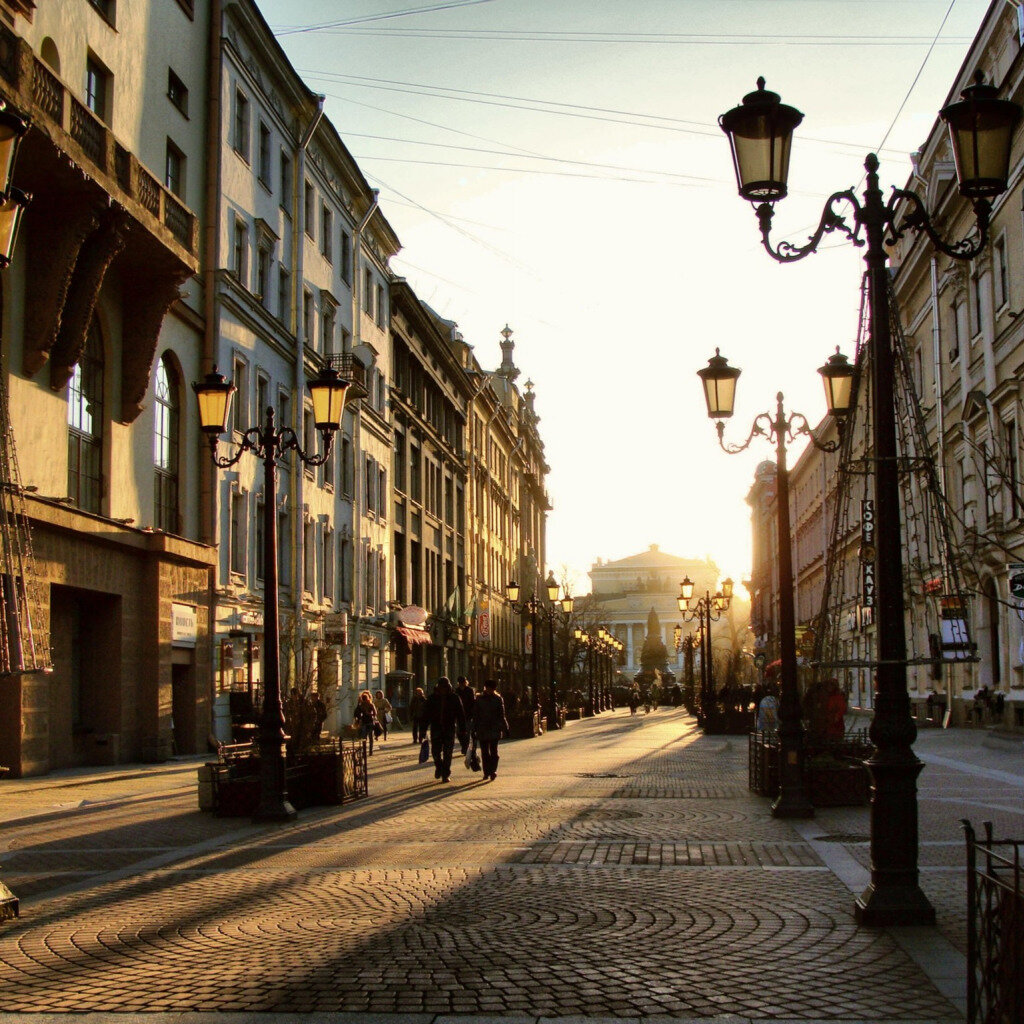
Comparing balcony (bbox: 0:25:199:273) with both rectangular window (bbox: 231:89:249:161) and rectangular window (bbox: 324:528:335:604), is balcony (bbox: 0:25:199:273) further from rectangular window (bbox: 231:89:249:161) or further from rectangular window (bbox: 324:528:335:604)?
rectangular window (bbox: 324:528:335:604)

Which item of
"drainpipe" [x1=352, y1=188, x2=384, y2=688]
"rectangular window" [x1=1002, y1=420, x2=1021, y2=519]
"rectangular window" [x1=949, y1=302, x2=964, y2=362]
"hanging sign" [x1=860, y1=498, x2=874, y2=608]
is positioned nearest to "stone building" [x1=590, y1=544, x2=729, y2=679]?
"drainpipe" [x1=352, y1=188, x2=384, y2=688]

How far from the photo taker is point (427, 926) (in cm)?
837

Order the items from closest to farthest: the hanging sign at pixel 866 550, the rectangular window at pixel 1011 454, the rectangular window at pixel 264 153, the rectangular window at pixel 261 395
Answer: the hanging sign at pixel 866 550 < the rectangular window at pixel 1011 454 < the rectangular window at pixel 261 395 < the rectangular window at pixel 264 153

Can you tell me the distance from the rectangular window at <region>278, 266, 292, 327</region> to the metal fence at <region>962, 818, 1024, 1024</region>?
3270 centimetres

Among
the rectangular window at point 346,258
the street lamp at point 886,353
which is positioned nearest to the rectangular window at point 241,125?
the rectangular window at point 346,258

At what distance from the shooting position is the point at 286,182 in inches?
1458

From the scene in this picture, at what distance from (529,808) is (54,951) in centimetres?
876

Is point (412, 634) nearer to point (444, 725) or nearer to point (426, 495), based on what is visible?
point (426, 495)

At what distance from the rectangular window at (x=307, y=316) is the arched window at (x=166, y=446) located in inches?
391

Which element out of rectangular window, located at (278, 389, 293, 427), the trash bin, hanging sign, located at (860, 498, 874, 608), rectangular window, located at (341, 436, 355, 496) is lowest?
the trash bin

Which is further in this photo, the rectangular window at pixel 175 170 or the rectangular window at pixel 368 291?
the rectangular window at pixel 368 291

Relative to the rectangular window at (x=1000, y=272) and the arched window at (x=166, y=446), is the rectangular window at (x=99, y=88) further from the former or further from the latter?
the rectangular window at (x=1000, y=272)

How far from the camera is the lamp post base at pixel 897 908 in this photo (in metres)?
7.97

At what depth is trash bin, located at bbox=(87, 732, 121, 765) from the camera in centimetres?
2462
